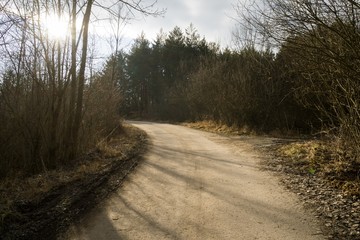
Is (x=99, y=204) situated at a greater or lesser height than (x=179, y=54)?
lesser

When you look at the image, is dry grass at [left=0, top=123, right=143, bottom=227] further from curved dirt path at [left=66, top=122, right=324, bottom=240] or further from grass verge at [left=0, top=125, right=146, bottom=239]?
curved dirt path at [left=66, top=122, right=324, bottom=240]

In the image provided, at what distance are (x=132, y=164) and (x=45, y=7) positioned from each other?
Result: 17.7 feet

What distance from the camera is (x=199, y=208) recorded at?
6227mm

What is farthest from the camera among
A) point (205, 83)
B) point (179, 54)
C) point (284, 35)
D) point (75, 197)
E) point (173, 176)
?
point (179, 54)

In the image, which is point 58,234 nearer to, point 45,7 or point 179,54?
point 45,7

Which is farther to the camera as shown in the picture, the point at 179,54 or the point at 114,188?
the point at 179,54

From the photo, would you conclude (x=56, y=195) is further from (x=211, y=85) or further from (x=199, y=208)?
(x=211, y=85)

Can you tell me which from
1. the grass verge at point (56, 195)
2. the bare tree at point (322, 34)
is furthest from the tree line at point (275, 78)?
the grass verge at point (56, 195)

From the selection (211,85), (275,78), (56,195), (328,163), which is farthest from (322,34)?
(211,85)

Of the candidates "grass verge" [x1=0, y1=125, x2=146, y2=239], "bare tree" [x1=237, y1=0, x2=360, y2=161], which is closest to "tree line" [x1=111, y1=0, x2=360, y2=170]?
"bare tree" [x1=237, y1=0, x2=360, y2=161]

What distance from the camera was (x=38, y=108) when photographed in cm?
1052

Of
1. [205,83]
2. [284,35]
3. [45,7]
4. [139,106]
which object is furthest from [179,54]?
[284,35]

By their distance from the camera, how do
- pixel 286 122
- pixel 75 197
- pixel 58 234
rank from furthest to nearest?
pixel 286 122 < pixel 75 197 < pixel 58 234

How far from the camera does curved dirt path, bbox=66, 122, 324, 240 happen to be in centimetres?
513
